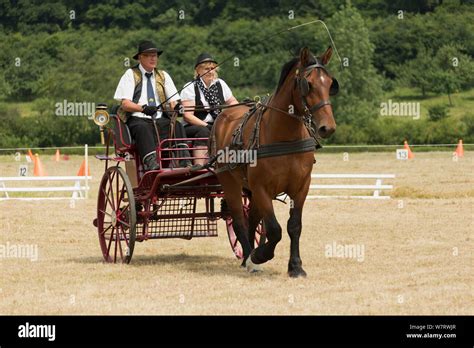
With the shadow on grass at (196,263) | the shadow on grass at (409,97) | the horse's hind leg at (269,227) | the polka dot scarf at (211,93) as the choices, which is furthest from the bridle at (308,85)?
the shadow on grass at (409,97)

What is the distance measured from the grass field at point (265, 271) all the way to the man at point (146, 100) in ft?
4.46

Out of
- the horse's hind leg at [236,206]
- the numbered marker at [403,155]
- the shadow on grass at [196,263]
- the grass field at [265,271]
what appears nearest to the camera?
the grass field at [265,271]

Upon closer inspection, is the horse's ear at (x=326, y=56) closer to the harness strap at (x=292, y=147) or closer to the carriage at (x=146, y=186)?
the harness strap at (x=292, y=147)

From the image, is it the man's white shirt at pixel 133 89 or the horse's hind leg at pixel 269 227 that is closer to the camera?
the horse's hind leg at pixel 269 227

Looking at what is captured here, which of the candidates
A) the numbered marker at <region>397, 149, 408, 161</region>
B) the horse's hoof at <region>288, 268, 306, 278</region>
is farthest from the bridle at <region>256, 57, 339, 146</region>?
the numbered marker at <region>397, 149, 408, 161</region>

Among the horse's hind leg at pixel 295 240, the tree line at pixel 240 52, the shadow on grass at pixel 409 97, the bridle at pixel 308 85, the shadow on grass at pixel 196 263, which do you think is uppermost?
the tree line at pixel 240 52

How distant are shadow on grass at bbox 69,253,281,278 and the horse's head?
1.82 metres

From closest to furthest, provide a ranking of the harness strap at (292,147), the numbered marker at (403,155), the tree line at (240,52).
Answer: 1. the harness strap at (292,147)
2. the numbered marker at (403,155)
3. the tree line at (240,52)

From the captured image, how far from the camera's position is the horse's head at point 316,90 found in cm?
889

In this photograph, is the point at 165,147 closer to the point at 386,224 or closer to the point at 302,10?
the point at 386,224

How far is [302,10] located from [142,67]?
267 feet

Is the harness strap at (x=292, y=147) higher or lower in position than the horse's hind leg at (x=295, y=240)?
higher

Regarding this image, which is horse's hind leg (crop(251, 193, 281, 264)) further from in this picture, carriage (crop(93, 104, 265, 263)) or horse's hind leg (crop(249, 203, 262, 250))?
carriage (crop(93, 104, 265, 263))

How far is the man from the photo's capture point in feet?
35.7
